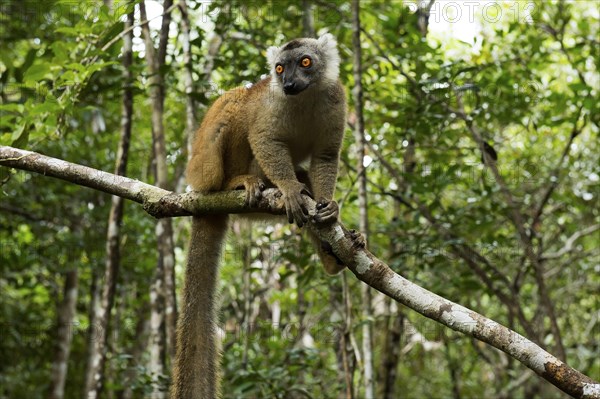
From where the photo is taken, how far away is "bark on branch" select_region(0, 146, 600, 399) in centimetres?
308

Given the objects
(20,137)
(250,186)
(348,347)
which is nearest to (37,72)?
(20,137)

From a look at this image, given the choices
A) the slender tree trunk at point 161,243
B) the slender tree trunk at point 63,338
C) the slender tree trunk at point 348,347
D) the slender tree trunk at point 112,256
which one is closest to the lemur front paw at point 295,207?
the slender tree trunk at point 348,347

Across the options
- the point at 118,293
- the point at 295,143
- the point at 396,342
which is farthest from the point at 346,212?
the point at 295,143

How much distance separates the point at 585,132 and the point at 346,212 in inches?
243

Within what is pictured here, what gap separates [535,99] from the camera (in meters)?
7.80

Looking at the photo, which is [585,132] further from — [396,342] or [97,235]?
[97,235]

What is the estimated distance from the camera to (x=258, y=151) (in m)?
5.11

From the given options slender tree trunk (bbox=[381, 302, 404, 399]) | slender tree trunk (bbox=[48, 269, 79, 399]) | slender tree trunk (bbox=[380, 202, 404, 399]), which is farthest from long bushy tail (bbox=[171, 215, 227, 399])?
slender tree trunk (bbox=[48, 269, 79, 399])

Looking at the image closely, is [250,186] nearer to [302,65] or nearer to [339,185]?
[302,65]

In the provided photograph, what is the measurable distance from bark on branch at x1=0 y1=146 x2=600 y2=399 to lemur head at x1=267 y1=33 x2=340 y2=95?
1.06m

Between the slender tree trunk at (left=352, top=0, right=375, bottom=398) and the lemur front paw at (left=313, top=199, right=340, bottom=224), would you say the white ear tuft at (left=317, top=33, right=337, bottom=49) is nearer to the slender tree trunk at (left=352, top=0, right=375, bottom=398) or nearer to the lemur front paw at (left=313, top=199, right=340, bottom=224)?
the slender tree trunk at (left=352, top=0, right=375, bottom=398)

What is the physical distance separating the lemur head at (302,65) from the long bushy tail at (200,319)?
1.30m

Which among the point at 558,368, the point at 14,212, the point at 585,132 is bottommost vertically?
the point at 558,368

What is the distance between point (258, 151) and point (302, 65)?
902 mm
